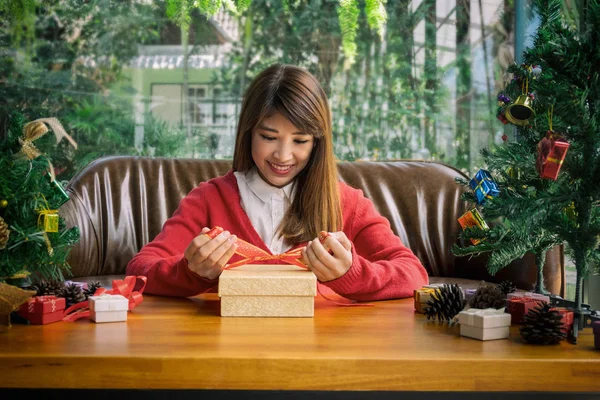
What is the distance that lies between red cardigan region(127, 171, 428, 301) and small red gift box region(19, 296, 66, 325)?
329 mm

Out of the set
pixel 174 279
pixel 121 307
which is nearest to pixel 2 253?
pixel 121 307

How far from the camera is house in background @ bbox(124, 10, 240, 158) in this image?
3.68m

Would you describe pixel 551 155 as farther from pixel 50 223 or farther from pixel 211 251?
pixel 50 223

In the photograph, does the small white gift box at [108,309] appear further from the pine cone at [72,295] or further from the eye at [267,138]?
the eye at [267,138]

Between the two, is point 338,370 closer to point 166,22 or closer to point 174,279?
point 174,279

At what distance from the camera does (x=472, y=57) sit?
3.66 m

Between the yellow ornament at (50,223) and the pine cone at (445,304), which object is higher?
the yellow ornament at (50,223)

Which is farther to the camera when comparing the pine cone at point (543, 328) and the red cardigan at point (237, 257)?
the red cardigan at point (237, 257)

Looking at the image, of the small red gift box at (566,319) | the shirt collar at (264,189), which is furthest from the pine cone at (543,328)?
the shirt collar at (264,189)

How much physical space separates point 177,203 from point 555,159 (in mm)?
1817

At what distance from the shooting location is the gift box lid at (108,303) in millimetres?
1171

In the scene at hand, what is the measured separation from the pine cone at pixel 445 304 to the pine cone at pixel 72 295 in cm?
64

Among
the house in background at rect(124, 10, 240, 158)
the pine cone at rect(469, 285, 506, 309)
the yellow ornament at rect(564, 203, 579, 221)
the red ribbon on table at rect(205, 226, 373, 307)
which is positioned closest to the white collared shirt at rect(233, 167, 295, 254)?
the red ribbon on table at rect(205, 226, 373, 307)

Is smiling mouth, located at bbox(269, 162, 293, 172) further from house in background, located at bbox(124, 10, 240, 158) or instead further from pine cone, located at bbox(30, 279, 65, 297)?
house in background, located at bbox(124, 10, 240, 158)
